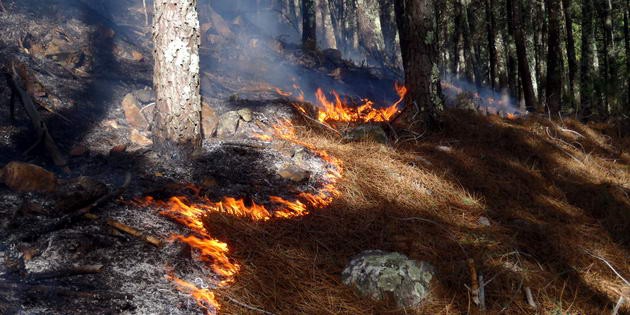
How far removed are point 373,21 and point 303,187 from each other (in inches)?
1242

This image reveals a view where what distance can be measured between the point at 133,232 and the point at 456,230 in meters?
2.50

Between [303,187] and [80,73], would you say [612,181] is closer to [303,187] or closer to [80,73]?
[303,187]

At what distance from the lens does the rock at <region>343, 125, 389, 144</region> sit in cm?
553

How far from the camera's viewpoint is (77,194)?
3068 mm

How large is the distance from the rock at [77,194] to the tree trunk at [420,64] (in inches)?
164

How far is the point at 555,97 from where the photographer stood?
29.8 feet

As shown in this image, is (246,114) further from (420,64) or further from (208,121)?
(420,64)

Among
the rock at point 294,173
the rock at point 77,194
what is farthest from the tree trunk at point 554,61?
the rock at point 77,194

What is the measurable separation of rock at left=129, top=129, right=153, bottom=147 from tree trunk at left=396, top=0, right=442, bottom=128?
3429mm

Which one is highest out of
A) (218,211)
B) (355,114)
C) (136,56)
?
(136,56)

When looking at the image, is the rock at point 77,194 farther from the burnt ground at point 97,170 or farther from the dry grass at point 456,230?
the dry grass at point 456,230

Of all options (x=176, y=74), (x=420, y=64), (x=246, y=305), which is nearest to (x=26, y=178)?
(x=176, y=74)

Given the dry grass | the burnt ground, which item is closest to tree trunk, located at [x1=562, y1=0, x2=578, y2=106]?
the dry grass

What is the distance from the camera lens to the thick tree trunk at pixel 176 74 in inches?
165
